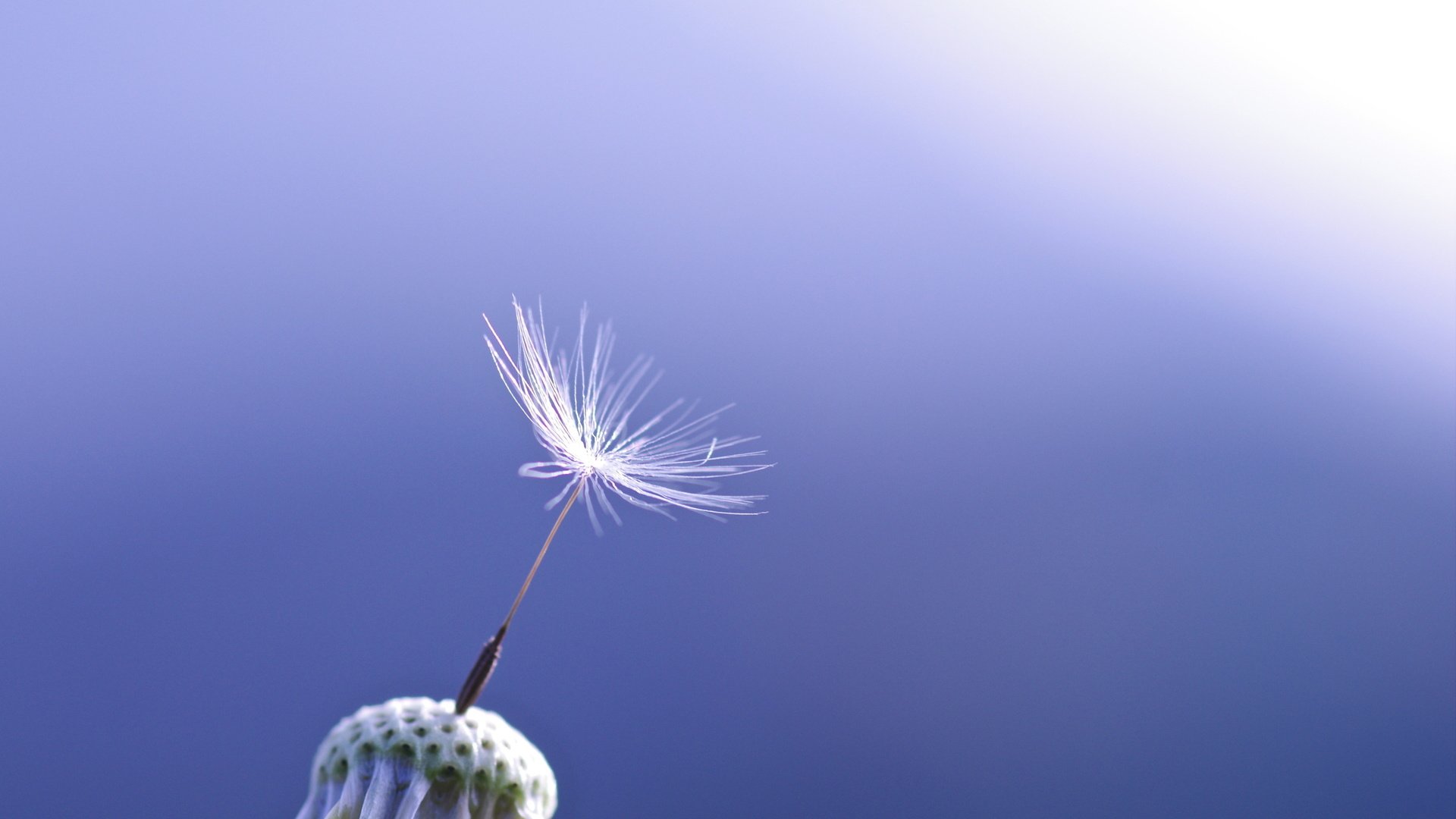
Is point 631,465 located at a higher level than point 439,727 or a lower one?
higher

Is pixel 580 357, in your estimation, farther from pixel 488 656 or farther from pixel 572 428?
pixel 488 656

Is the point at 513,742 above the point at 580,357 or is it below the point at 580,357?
below

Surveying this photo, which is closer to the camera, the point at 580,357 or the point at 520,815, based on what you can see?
the point at 520,815

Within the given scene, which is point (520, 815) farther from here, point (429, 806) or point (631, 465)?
point (631, 465)

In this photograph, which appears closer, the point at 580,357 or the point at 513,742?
the point at 513,742

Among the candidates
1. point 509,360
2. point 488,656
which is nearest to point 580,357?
point 509,360

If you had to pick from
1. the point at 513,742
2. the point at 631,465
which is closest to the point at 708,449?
the point at 631,465
